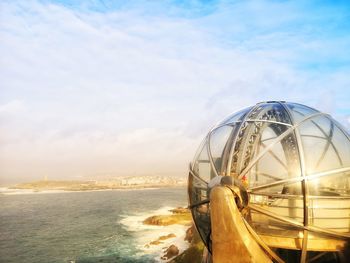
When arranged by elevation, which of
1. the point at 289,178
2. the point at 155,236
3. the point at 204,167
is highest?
the point at 204,167

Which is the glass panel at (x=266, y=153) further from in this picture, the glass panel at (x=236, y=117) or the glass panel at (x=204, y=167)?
the glass panel at (x=204, y=167)

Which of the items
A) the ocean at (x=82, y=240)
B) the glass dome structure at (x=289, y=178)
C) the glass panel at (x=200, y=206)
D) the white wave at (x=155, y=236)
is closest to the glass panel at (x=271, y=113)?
the glass dome structure at (x=289, y=178)

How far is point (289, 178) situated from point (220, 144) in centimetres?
197

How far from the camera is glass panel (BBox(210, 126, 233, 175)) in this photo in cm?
748

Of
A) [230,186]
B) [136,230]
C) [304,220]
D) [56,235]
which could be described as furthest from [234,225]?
[56,235]

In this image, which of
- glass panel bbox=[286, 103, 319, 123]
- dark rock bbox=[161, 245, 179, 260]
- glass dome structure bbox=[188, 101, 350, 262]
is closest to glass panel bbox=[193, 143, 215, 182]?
glass dome structure bbox=[188, 101, 350, 262]

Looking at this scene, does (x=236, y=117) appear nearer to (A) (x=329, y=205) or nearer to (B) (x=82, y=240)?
(A) (x=329, y=205)

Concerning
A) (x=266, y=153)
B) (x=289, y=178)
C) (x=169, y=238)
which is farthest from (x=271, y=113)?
(x=169, y=238)

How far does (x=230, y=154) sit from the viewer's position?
720 centimetres

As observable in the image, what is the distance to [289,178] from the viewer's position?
6871 millimetres

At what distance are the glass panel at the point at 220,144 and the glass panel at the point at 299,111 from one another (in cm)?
173

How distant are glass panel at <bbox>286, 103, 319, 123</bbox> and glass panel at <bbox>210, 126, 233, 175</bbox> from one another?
5.67ft

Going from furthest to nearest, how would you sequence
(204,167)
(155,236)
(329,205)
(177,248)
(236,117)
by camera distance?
1. (155,236)
2. (177,248)
3. (236,117)
4. (204,167)
5. (329,205)

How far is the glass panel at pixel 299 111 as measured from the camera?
776 cm
